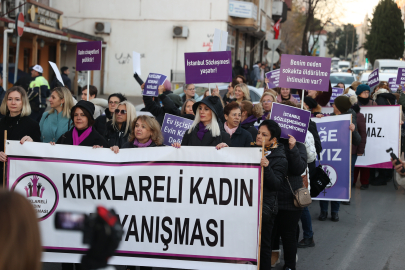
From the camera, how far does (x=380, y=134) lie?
10.2 meters

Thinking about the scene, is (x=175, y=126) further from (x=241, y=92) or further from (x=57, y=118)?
(x=241, y=92)

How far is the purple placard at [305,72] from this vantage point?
6.99 metres

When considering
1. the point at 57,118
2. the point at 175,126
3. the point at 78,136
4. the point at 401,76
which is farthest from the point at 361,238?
the point at 401,76

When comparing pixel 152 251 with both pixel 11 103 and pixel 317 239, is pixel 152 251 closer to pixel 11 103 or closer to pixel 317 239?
pixel 11 103

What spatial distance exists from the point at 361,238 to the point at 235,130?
2.40 m

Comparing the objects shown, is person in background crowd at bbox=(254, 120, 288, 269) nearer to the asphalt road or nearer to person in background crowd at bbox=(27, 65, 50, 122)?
the asphalt road

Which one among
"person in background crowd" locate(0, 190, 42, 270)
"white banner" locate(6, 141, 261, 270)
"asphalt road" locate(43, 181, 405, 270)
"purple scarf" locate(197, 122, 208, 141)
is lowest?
"asphalt road" locate(43, 181, 405, 270)

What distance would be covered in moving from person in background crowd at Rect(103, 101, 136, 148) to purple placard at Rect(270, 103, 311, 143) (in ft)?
5.69

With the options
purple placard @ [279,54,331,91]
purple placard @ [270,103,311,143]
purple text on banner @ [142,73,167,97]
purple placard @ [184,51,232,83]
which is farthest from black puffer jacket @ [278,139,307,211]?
purple text on banner @ [142,73,167,97]

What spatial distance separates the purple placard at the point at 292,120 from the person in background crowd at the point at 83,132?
1.85 meters

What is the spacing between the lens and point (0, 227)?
1.45m

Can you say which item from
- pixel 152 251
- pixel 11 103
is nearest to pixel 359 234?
pixel 152 251

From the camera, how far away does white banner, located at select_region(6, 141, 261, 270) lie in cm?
449

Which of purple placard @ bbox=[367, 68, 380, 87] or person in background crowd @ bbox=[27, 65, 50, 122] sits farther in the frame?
purple placard @ bbox=[367, 68, 380, 87]
